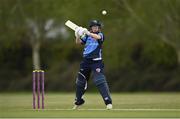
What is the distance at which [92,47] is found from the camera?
21391 millimetres

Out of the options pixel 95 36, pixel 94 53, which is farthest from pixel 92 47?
pixel 95 36

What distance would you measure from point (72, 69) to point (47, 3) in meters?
4.77

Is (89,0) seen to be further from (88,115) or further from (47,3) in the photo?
(88,115)

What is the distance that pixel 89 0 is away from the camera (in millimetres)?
51719

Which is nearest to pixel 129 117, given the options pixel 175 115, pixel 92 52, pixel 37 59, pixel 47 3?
pixel 175 115

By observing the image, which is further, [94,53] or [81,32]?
[94,53]

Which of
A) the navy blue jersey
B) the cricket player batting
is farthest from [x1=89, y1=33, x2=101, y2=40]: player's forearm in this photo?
the navy blue jersey

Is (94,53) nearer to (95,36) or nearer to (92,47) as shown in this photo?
(92,47)

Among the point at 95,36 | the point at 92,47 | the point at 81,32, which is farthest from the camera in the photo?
the point at 92,47

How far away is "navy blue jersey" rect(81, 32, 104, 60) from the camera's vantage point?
21.3 metres

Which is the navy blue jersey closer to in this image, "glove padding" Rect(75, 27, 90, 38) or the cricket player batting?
the cricket player batting

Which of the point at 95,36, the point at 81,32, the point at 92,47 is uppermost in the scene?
the point at 81,32

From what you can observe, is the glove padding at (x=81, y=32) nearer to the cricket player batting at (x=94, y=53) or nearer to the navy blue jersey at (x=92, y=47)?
the cricket player batting at (x=94, y=53)

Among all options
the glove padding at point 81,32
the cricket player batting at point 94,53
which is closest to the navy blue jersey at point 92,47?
the cricket player batting at point 94,53
